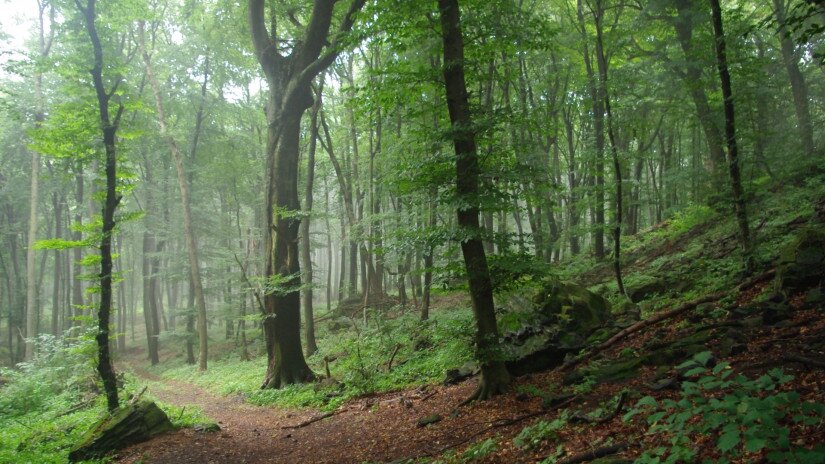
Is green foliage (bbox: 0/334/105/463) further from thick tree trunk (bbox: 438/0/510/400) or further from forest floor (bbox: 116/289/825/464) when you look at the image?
thick tree trunk (bbox: 438/0/510/400)

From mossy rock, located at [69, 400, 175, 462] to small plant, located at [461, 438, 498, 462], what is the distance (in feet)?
19.7

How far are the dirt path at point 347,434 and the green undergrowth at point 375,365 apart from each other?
513mm

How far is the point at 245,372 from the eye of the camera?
1580 cm

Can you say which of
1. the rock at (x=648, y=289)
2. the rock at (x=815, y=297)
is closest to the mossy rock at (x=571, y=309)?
the rock at (x=648, y=289)

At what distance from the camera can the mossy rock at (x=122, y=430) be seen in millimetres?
7191

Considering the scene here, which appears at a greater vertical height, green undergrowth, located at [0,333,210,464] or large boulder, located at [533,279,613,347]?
large boulder, located at [533,279,613,347]

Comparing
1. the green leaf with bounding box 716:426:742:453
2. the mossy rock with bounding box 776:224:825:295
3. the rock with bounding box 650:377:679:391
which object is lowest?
the rock with bounding box 650:377:679:391

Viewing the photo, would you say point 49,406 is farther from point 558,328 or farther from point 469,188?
point 558,328

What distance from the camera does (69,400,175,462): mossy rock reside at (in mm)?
7191

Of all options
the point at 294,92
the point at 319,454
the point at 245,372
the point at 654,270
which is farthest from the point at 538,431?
the point at 245,372

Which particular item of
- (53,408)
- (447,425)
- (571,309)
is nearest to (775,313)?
(571,309)

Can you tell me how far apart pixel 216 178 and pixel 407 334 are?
1508 cm

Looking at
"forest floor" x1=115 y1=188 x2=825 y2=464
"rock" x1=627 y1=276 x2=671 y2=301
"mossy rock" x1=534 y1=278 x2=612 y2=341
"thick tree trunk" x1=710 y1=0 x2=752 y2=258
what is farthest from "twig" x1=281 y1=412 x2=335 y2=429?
"thick tree trunk" x1=710 y1=0 x2=752 y2=258

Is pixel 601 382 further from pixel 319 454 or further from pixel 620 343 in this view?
pixel 319 454
